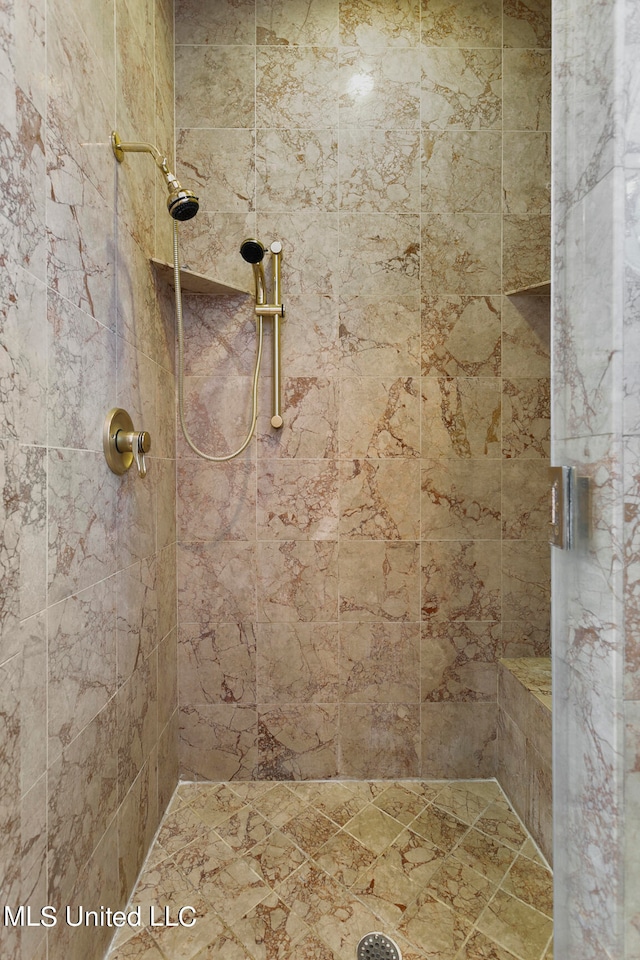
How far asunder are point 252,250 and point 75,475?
92 cm

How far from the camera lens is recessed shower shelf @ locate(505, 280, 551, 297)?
1496 millimetres

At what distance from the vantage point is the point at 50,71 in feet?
2.75

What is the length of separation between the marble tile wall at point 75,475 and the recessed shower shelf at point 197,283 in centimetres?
7

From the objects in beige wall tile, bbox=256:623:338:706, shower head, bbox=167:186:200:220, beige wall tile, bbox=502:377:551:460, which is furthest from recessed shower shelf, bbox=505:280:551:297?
beige wall tile, bbox=256:623:338:706

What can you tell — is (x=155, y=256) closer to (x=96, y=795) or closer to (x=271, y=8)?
(x=271, y=8)

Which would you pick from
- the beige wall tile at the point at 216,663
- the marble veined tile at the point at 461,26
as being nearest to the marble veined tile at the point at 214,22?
the marble veined tile at the point at 461,26

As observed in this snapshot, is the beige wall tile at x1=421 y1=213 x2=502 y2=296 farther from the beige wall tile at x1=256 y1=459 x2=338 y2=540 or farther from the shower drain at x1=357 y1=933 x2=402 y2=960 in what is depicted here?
the shower drain at x1=357 y1=933 x2=402 y2=960

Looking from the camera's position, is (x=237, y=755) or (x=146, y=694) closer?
(x=146, y=694)

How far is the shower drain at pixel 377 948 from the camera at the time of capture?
1031mm

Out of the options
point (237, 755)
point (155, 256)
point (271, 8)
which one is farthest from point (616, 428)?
point (271, 8)

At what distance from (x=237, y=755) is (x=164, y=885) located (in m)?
0.46

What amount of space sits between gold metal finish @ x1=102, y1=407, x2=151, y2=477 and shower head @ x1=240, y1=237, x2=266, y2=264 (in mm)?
665

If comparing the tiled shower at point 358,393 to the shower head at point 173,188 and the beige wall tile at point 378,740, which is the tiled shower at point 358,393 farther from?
the shower head at point 173,188

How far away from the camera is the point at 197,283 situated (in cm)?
152
